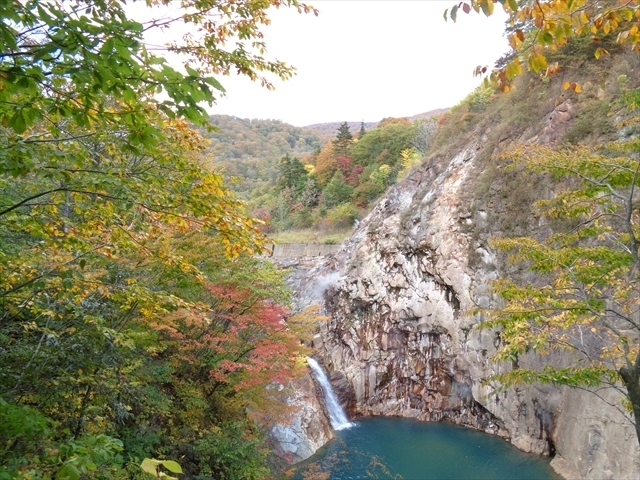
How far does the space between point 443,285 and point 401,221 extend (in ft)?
12.2

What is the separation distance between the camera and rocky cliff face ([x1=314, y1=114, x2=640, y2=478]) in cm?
1400

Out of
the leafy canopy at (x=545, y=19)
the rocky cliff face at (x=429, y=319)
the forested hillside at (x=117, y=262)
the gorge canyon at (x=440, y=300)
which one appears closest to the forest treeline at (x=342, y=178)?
the rocky cliff face at (x=429, y=319)

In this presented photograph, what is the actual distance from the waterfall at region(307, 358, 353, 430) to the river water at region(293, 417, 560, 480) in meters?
0.62

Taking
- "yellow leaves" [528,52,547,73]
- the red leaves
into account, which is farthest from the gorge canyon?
"yellow leaves" [528,52,547,73]

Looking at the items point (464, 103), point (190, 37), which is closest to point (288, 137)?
point (464, 103)

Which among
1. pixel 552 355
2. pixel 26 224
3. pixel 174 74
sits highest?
pixel 174 74

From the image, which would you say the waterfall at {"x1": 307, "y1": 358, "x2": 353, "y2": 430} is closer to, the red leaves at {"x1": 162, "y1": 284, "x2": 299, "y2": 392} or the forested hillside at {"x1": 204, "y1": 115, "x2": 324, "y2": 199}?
the red leaves at {"x1": 162, "y1": 284, "x2": 299, "y2": 392}

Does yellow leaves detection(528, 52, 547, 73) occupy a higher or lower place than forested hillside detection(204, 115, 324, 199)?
lower

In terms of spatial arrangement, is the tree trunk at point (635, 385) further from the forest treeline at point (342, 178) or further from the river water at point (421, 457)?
the forest treeline at point (342, 178)

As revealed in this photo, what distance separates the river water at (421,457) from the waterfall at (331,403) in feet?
2.03

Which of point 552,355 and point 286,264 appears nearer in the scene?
point 552,355

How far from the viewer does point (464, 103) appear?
23.7 metres

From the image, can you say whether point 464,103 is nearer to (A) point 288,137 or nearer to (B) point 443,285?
(B) point 443,285

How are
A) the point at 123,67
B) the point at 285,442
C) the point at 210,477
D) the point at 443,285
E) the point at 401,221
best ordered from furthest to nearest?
the point at 401,221
the point at 443,285
the point at 285,442
the point at 210,477
the point at 123,67
